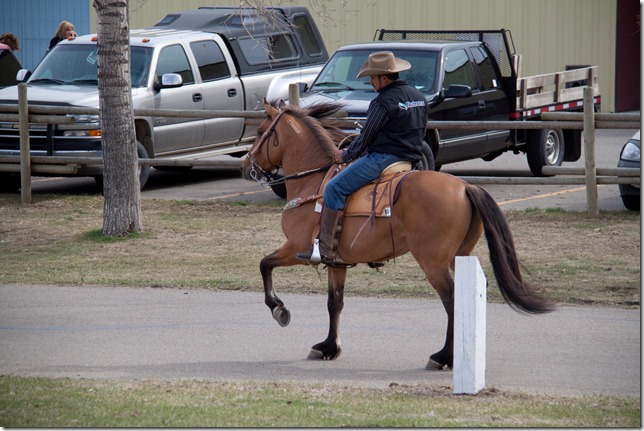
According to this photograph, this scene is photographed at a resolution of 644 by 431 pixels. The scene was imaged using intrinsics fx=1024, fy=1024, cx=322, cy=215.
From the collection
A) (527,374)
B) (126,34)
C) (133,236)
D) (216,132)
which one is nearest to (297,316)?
(527,374)

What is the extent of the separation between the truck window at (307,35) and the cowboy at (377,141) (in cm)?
1158

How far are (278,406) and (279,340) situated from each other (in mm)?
2116

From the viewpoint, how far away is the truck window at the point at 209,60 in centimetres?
1722

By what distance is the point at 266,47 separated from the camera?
17703 mm

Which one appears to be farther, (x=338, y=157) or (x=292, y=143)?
(x=292, y=143)

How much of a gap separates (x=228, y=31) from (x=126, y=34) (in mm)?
5088

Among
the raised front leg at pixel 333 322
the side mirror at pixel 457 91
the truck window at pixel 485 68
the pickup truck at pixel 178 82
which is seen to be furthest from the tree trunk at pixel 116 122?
the truck window at pixel 485 68

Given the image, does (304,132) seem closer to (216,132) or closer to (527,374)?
(527,374)

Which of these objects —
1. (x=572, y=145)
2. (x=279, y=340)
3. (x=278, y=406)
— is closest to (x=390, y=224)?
(x=279, y=340)

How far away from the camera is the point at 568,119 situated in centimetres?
1441

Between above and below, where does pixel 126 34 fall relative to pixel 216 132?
above

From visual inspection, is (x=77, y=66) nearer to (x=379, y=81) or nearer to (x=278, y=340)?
(x=278, y=340)

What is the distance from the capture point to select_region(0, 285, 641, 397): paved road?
743 cm

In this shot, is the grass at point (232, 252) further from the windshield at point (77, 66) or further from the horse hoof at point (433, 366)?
the horse hoof at point (433, 366)
